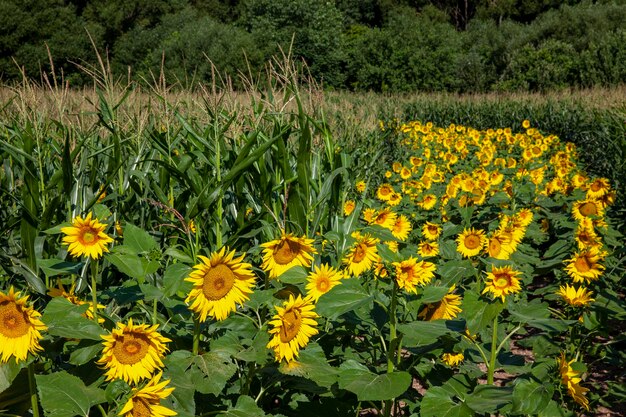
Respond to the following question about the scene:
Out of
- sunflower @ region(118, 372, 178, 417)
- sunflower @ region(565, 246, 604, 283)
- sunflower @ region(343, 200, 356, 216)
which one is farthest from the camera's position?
sunflower @ region(343, 200, 356, 216)

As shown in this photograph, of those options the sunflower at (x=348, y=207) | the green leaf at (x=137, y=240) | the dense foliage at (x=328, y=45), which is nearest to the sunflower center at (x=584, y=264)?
the green leaf at (x=137, y=240)

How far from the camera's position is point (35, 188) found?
8.82ft

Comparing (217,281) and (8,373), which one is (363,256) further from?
(8,373)

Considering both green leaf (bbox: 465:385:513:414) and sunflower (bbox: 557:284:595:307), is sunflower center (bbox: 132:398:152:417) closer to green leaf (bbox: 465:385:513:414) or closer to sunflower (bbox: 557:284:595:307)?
green leaf (bbox: 465:385:513:414)

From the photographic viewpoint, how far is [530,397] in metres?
1.39

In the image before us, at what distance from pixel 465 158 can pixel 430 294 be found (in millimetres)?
6540

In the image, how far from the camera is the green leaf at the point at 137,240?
5.79 ft

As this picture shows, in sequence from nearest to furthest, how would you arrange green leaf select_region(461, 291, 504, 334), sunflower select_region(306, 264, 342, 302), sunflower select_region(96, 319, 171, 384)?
sunflower select_region(96, 319, 171, 384)
green leaf select_region(461, 291, 504, 334)
sunflower select_region(306, 264, 342, 302)

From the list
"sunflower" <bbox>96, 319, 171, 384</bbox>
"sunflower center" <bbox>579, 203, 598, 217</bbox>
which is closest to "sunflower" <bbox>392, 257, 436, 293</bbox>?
"sunflower" <bbox>96, 319, 171, 384</bbox>

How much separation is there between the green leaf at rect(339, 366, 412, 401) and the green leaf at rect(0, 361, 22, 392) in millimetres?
695

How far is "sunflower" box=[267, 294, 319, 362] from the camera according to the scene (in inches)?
59.6

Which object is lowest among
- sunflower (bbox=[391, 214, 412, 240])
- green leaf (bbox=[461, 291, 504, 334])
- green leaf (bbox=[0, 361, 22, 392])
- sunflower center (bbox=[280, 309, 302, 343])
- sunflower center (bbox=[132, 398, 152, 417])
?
sunflower (bbox=[391, 214, 412, 240])

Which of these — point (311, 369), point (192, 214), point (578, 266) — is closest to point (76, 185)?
point (192, 214)

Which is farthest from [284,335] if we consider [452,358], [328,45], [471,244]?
[328,45]
